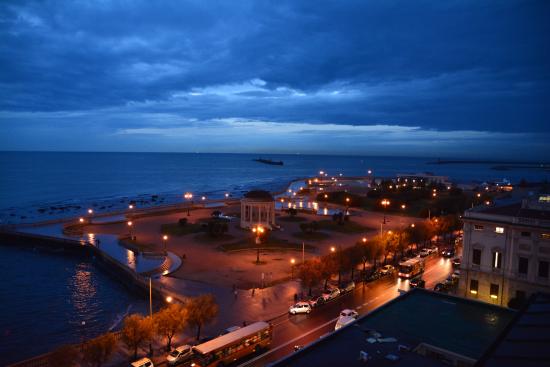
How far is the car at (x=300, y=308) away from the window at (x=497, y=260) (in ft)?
50.6

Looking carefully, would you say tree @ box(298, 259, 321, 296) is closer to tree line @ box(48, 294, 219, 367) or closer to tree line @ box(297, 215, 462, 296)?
tree line @ box(297, 215, 462, 296)

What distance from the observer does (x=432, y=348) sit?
Result: 56.4ft

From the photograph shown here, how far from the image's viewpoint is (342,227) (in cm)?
6116

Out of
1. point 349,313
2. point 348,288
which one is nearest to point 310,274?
point 348,288

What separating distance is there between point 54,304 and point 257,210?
3121 cm

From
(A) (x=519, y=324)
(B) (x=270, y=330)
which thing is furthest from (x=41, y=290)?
(A) (x=519, y=324)

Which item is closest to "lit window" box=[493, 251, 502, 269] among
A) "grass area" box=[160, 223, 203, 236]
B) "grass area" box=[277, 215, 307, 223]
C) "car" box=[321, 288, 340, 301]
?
"car" box=[321, 288, 340, 301]

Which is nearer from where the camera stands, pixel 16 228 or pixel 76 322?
pixel 76 322

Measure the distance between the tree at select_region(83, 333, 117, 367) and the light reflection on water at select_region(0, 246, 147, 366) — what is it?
25.7ft

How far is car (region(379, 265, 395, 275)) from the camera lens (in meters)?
39.3

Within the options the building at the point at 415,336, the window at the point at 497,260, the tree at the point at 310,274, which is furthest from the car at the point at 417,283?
the building at the point at 415,336

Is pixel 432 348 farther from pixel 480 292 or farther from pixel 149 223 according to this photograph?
pixel 149 223

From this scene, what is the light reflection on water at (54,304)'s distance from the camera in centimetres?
2769

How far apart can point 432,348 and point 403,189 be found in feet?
303
